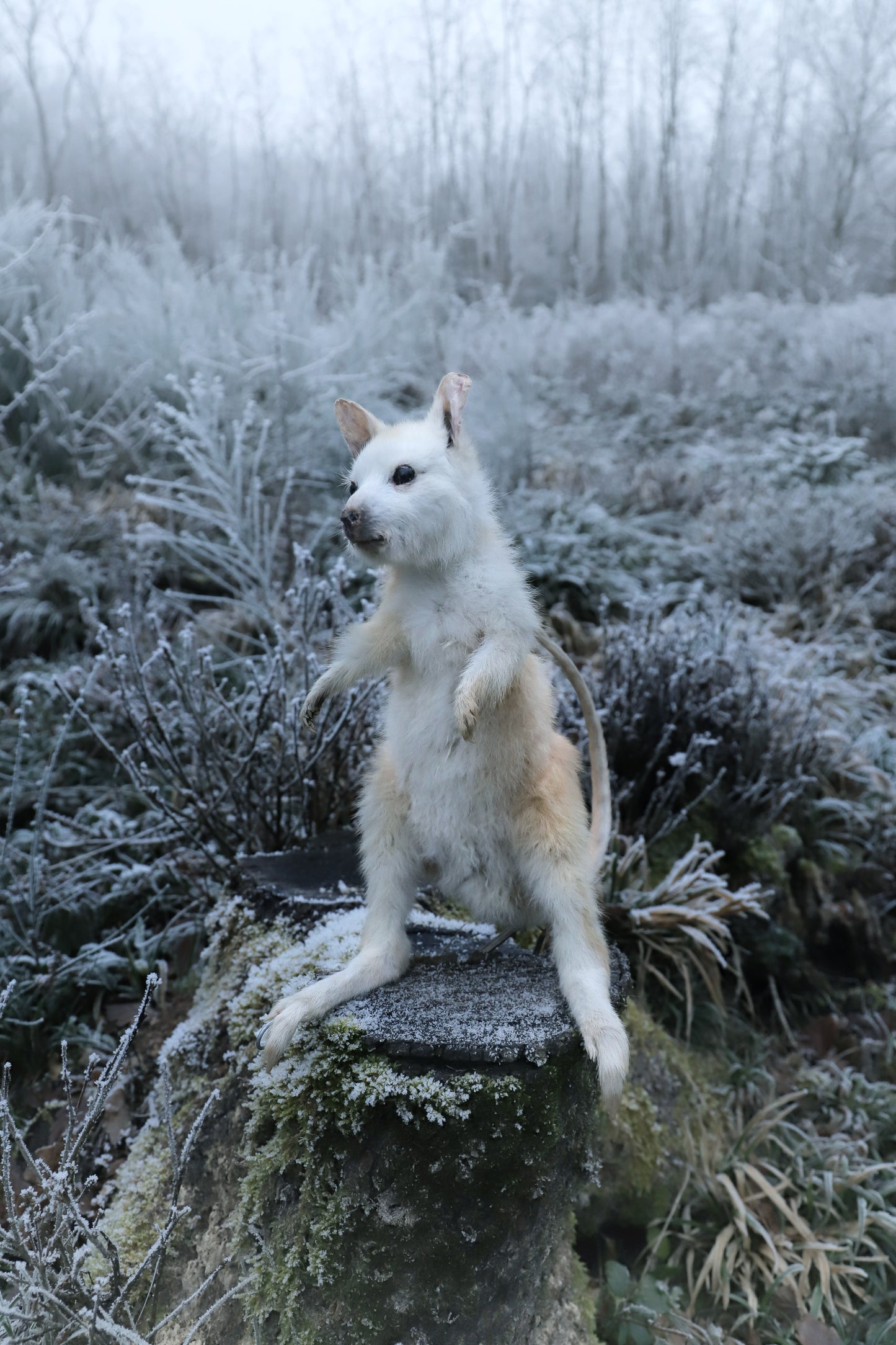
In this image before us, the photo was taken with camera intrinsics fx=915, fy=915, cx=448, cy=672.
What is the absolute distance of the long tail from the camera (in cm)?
172

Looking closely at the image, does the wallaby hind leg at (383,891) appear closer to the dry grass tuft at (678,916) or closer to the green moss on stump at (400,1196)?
the green moss on stump at (400,1196)

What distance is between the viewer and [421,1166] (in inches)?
54.8

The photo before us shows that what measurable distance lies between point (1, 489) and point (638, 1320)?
3.91 metres

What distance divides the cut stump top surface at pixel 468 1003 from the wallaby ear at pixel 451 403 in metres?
0.92

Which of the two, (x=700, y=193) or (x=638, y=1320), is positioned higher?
(x=700, y=193)

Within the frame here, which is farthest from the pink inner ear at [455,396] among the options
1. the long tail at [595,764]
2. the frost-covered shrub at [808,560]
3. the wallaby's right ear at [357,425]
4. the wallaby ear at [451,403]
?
the frost-covered shrub at [808,560]

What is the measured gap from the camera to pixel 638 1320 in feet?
6.27

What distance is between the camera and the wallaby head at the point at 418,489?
1.41 m

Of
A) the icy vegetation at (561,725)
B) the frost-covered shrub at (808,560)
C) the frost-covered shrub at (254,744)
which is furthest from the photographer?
the frost-covered shrub at (808,560)

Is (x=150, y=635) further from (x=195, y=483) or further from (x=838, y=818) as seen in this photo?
(x=838, y=818)

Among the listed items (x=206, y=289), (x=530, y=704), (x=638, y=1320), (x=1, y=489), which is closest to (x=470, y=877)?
(x=530, y=704)

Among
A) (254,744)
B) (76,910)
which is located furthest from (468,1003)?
(76,910)

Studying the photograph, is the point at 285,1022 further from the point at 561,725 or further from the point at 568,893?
the point at 561,725

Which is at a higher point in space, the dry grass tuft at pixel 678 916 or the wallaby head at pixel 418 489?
the wallaby head at pixel 418 489
